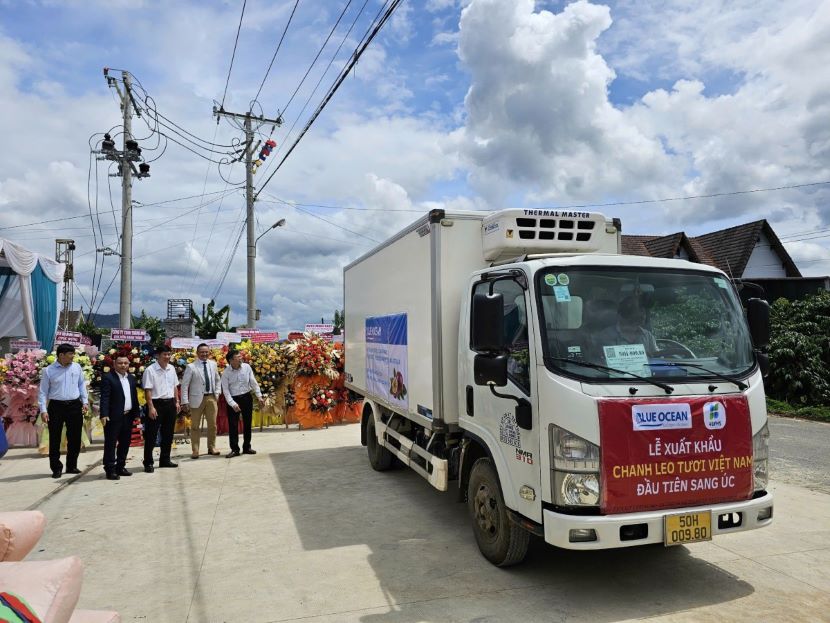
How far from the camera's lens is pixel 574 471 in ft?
12.4

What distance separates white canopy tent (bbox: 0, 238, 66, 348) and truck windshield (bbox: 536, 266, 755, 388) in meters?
15.3

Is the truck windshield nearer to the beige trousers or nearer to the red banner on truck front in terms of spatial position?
the red banner on truck front

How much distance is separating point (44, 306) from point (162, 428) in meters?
10.7

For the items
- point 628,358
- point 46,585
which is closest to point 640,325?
point 628,358

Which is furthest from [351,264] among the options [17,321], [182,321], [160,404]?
[182,321]

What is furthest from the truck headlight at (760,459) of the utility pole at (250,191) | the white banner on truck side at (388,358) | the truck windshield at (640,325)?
the utility pole at (250,191)

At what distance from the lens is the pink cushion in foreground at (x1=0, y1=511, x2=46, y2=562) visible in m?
2.17

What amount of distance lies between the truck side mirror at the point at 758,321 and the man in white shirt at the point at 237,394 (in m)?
7.44

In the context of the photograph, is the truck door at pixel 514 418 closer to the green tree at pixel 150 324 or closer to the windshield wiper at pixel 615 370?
the windshield wiper at pixel 615 370

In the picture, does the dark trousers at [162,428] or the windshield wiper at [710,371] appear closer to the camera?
the windshield wiper at [710,371]

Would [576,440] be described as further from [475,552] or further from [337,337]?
[337,337]

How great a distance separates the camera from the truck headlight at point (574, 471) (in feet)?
12.3

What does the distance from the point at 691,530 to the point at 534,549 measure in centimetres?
164

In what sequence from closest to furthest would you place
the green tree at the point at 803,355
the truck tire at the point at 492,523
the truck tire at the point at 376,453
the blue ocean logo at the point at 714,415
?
the blue ocean logo at the point at 714,415
the truck tire at the point at 492,523
the truck tire at the point at 376,453
the green tree at the point at 803,355
